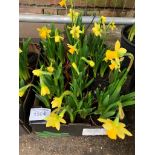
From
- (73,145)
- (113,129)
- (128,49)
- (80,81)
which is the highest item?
(128,49)

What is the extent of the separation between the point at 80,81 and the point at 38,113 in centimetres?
24

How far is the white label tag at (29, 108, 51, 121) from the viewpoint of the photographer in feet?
4.33

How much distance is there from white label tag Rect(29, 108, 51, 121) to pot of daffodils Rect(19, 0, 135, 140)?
0.10 feet

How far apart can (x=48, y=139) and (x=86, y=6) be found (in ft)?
3.07

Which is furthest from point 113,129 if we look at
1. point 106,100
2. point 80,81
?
point 80,81

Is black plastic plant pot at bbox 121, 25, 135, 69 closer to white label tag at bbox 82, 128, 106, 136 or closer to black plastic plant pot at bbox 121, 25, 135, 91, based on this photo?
black plastic plant pot at bbox 121, 25, 135, 91

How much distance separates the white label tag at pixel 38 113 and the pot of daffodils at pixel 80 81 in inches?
1.2

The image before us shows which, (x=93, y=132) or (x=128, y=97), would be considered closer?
(x=128, y=97)

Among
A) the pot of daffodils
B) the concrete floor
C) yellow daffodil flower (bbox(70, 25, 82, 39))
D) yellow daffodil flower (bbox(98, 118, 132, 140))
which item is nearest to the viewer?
yellow daffodil flower (bbox(98, 118, 132, 140))

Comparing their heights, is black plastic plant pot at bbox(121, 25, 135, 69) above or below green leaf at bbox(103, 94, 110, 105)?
above

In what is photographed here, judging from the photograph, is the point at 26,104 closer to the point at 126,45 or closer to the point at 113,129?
the point at 113,129

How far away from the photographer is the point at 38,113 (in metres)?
1.34

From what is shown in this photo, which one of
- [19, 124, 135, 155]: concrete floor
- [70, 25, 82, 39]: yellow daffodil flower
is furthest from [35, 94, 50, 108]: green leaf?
[70, 25, 82, 39]: yellow daffodil flower
